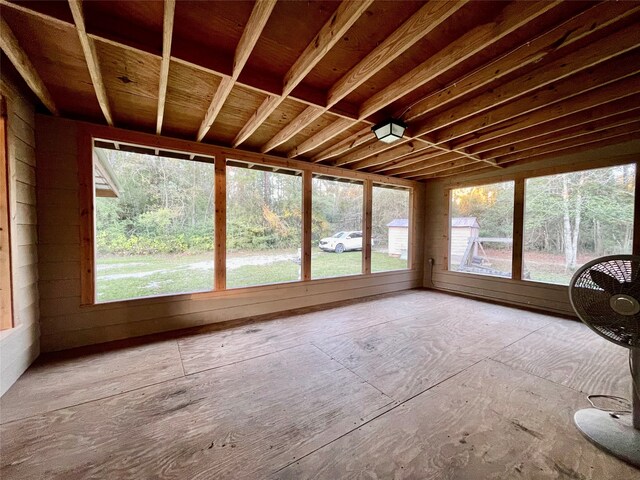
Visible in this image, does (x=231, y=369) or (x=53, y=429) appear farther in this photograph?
(x=231, y=369)

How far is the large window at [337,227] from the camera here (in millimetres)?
4629

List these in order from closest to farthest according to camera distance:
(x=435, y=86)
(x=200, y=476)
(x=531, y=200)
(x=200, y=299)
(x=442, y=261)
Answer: (x=200, y=476)
(x=435, y=86)
(x=200, y=299)
(x=531, y=200)
(x=442, y=261)

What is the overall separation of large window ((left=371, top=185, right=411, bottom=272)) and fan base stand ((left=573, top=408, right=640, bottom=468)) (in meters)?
3.58

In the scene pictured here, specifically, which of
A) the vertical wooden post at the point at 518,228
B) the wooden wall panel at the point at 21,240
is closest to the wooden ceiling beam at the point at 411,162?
the vertical wooden post at the point at 518,228

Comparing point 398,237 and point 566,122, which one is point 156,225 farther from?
point 566,122

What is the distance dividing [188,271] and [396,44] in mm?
4850

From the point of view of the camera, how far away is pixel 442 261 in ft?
18.0

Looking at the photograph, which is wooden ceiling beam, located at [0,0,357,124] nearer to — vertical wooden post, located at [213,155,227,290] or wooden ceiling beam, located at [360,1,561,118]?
wooden ceiling beam, located at [360,1,561,118]

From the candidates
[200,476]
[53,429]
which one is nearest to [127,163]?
[53,429]

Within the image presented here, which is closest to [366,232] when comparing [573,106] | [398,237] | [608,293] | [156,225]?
[398,237]

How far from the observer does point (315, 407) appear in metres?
1.82

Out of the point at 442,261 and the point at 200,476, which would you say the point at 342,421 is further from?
the point at 442,261

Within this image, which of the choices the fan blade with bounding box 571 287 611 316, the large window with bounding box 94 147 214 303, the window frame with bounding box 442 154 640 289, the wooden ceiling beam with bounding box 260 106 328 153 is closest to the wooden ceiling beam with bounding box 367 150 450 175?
the window frame with bounding box 442 154 640 289

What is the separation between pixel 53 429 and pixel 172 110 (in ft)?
9.28
